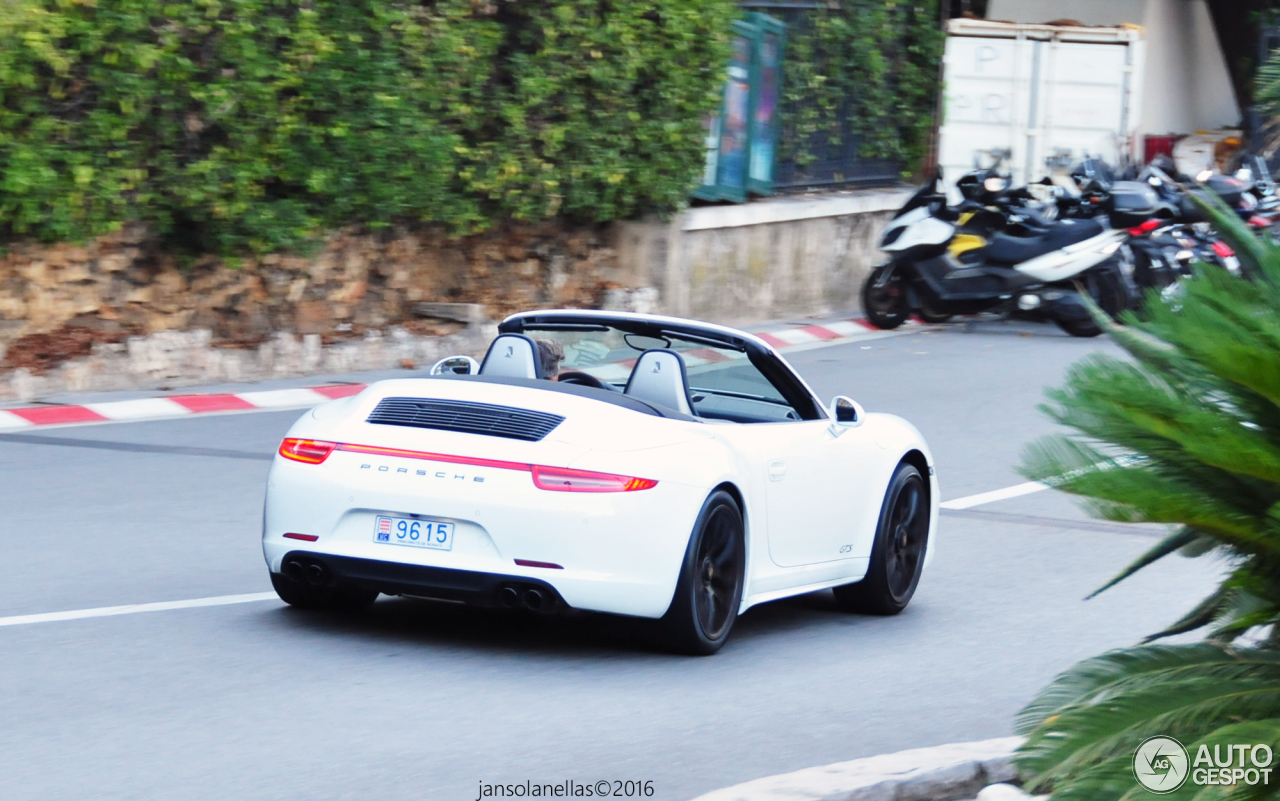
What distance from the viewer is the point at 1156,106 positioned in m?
31.1

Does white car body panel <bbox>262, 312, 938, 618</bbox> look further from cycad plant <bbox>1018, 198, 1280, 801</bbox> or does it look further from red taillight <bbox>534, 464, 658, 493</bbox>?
cycad plant <bbox>1018, 198, 1280, 801</bbox>

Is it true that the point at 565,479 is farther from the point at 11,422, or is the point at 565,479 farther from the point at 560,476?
the point at 11,422

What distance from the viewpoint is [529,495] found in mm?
6297

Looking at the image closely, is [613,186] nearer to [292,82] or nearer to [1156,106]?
[292,82]

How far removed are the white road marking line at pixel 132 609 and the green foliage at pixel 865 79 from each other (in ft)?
46.5

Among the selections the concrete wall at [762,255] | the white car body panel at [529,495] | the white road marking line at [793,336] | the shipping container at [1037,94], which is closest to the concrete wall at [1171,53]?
the shipping container at [1037,94]

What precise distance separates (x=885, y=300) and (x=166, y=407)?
9132mm

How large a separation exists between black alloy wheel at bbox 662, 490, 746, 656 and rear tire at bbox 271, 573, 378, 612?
3.96 ft

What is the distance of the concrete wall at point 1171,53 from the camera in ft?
96.9

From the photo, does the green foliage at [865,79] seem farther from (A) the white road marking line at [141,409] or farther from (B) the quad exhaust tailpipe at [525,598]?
(B) the quad exhaust tailpipe at [525,598]

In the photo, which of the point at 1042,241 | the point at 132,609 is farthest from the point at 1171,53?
the point at 132,609

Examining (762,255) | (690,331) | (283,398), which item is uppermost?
(690,331)

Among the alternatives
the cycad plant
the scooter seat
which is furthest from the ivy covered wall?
the cycad plant

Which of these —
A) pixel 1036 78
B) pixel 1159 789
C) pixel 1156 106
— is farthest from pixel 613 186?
pixel 1156 106
